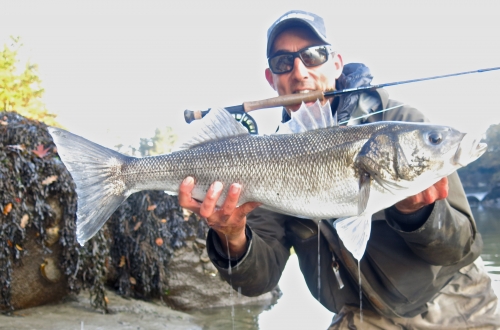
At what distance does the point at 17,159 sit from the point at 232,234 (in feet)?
14.0

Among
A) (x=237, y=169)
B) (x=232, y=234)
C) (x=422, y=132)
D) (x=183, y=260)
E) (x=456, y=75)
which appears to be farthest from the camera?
(x=183, y=260)

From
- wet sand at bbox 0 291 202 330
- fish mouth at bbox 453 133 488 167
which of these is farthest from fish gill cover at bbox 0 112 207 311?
fish mouth at bbox 453 133 488 167

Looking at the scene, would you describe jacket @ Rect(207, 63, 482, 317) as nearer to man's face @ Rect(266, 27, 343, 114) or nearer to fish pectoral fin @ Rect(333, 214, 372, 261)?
fish pectoral fin @ Rect(333, 214, 372, 261)

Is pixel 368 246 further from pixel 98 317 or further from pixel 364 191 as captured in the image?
pixel 98 317

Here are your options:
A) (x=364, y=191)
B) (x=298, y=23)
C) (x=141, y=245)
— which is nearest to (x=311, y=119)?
(x=364, y=191)

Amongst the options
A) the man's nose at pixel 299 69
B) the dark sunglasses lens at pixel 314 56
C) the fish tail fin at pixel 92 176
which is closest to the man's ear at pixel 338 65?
the dark sunglasses lens at pixel 314 56

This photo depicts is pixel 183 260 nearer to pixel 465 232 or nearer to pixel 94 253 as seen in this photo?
pixel 94 253

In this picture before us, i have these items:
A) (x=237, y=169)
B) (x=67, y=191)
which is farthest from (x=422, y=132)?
(x=67, y=191)

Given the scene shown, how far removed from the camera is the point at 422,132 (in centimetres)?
244

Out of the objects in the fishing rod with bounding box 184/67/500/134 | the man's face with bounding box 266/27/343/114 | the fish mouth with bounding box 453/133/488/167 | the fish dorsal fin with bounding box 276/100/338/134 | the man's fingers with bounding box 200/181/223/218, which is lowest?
the man's fingers with bounding box 200/181/223/218

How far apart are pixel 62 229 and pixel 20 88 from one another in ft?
21.5

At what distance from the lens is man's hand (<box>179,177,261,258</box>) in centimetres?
270

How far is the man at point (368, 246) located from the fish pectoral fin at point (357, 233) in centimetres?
26

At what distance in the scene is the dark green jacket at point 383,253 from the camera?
2.67 metres
